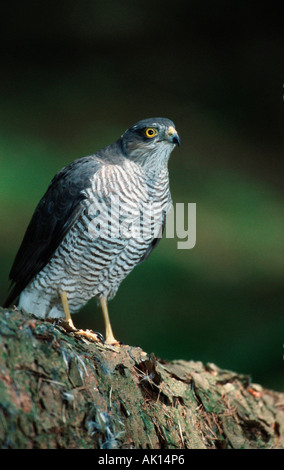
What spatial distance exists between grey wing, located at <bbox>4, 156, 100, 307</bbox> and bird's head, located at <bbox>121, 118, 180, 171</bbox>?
244 millimetres

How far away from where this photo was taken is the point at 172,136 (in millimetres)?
3018

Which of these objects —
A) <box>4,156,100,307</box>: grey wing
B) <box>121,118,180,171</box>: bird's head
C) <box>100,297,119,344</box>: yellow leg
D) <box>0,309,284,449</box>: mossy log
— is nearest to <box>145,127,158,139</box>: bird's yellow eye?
<box>121,118,180,171</box>: bird's head

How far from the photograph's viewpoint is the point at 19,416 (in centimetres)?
163

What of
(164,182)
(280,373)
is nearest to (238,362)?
(280,373)

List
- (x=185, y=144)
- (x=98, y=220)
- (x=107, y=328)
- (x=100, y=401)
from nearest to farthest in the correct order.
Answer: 1. (x=100, y=401)
2. (x=98, y=220)
3. (x=107, y=328)
4. (x=185, y=144)

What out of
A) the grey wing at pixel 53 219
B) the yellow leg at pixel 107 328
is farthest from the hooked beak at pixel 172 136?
the yellow leg at pixel 107 328

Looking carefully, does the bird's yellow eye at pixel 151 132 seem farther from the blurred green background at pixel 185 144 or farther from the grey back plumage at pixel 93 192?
the blurred green background at pixel 185 144

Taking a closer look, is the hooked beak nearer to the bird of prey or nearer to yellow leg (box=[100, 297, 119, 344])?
the bird of prey

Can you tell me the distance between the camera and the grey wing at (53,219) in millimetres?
2963

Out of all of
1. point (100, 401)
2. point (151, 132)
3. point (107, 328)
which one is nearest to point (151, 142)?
point (151, 132)

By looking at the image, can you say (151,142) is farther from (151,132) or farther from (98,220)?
(98,220)

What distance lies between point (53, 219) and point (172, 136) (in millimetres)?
844
